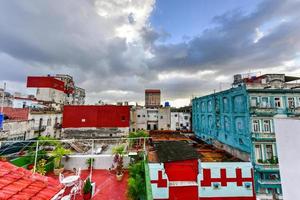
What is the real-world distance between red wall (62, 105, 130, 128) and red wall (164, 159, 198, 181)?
1930 centimetres

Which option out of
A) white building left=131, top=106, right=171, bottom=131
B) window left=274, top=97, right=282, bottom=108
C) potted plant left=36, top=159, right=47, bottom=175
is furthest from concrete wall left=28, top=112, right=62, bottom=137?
window left=274, top=97, right=282, bottom=108

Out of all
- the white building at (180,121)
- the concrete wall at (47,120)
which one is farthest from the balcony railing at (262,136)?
the concrete wall at (47,120)

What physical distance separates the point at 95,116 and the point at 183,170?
2111 cm

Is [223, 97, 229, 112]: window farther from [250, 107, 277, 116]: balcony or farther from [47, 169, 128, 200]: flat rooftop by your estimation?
[47, 169, 128, 200]: flat rooftop

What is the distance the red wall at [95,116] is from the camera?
2667 cm

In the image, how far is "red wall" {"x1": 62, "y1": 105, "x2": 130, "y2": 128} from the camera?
87.5ft

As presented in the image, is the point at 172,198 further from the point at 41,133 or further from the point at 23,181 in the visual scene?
the point at 41,133

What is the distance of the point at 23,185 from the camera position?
7.40ft

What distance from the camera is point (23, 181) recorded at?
233 centimetres

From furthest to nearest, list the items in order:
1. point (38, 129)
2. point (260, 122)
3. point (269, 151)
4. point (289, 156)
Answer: point (38, 129), point (260, 122), point (269, 151), point (289, 156)

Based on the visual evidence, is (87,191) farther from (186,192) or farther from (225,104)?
(225,104)

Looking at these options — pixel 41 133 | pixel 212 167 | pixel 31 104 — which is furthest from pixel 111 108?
pixel 212 167

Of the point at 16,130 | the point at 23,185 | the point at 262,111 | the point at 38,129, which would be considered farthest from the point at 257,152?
the point at 38,129

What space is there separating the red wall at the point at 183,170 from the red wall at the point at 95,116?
63.3 ft
